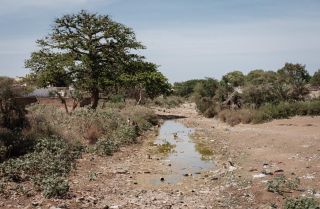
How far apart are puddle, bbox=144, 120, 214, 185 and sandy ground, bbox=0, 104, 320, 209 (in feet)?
1.02

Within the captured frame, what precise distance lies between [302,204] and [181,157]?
31.2 feet

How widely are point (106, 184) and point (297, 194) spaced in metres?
4.95

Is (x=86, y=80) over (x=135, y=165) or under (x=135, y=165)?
over

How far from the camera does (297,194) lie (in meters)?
10.0

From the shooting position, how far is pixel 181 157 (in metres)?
18.0

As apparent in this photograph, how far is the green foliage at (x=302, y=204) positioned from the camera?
8.55 m

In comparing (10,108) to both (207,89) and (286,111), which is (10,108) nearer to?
(286,111)

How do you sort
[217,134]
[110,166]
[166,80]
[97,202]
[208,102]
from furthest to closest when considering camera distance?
[166,80]
[208,102]
[217,134]
[110,166]
[97,202]

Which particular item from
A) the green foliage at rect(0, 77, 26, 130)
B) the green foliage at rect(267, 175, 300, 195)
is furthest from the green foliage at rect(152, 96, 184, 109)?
the green foliage at rect(267, 175, 300, 195)

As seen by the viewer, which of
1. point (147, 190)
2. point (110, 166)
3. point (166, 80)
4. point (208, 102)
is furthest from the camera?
point (166, 80)

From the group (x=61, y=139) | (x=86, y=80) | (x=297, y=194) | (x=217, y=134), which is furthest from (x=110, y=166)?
(x=86, y=80)

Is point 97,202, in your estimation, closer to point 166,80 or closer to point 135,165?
point 135,165

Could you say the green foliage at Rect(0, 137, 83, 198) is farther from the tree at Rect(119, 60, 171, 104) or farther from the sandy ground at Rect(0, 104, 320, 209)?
the tree at Rect(119, 60, 171, 104)

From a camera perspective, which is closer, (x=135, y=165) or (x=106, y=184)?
(x=106, y=184)
